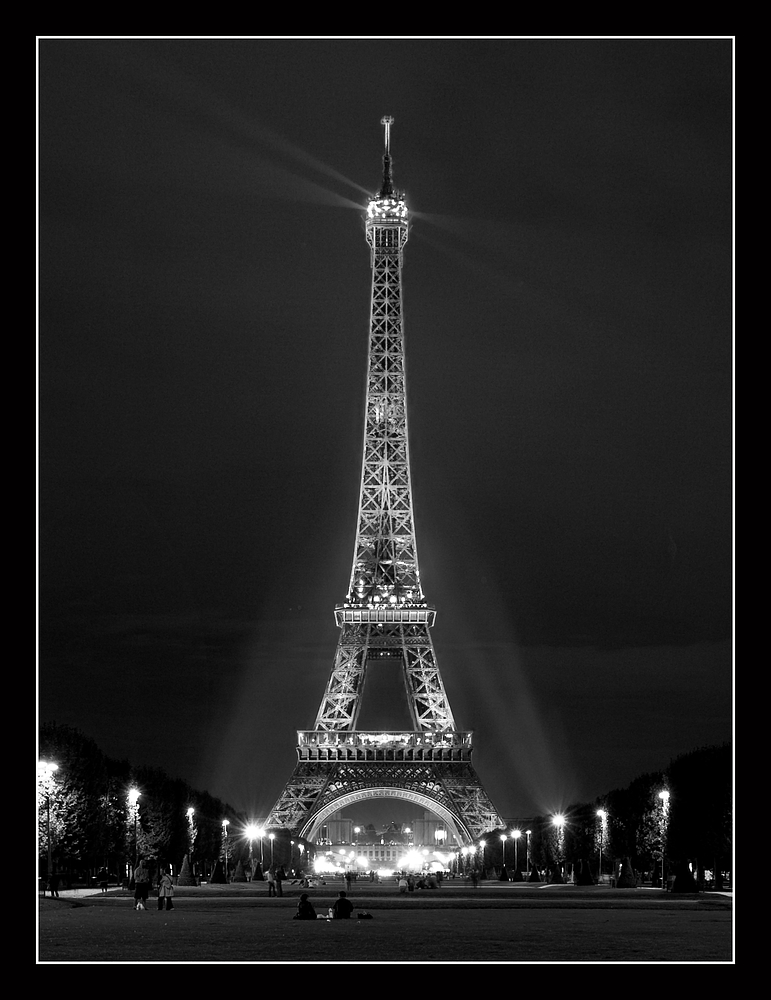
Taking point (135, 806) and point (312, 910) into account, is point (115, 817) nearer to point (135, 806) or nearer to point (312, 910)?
point (135, 806)

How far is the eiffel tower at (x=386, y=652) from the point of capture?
121375mm

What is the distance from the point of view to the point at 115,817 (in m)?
96.8

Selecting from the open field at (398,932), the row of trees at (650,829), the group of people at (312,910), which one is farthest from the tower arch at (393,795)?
the group of people at (312,910)

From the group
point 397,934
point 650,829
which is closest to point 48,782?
point 650,829

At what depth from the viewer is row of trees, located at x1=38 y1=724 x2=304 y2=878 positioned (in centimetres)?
8088

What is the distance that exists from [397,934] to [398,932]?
861 millimetres

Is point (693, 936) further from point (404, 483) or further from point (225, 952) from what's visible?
point (404, 483)

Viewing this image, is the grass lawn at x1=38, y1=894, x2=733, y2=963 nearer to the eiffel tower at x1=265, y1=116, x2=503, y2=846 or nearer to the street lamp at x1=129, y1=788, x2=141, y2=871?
the street lamp at x1=129, y1=788, x2=141, y2=871

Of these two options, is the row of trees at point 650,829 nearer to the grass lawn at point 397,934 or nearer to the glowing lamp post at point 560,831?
the glowing lamp post at point 560,831

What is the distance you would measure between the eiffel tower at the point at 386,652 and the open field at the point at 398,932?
193 ft

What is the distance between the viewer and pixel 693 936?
39.7 metres

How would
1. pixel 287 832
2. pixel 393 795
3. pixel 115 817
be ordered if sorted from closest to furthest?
pixel 115 817 → pixel 287 832 → pixel 393 795

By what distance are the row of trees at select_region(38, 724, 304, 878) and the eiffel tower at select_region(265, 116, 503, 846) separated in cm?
738

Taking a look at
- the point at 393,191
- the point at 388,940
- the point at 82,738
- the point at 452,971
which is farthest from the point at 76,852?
the point at 393,191
